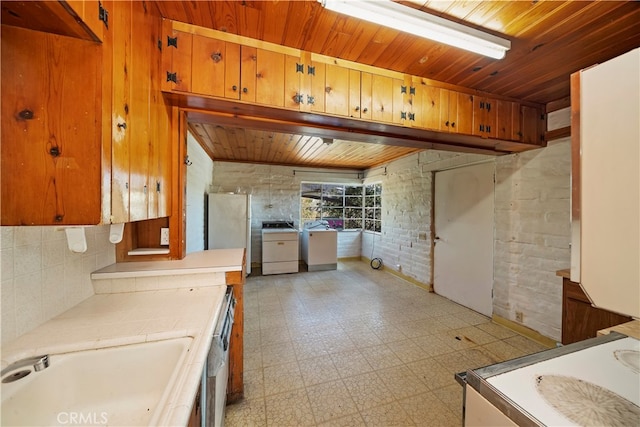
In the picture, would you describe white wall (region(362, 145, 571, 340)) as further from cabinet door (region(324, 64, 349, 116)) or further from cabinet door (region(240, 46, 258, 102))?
cabinet door (region(240, 46, 258, 102))

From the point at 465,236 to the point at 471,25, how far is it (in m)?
2.49

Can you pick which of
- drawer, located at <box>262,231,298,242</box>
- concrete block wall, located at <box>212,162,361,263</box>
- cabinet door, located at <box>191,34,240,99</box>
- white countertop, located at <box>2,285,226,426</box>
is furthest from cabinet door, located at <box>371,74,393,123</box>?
concrete block wall, located at <box>212,162,361,263</box>

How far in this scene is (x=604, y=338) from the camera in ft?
3.10

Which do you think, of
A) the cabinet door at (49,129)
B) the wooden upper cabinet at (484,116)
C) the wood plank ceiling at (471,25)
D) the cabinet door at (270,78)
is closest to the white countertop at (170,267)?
the cabinet door at (49,129)

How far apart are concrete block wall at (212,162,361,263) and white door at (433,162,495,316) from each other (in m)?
2.68

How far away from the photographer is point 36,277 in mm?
952

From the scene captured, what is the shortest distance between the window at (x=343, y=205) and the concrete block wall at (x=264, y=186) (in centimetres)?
24

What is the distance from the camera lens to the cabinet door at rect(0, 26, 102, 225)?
675 mm

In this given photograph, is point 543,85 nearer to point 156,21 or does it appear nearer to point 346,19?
point 346,19

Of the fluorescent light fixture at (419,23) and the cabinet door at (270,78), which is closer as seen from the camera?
the fluorescent light fixture at (419,23)

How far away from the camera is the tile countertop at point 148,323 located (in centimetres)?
72

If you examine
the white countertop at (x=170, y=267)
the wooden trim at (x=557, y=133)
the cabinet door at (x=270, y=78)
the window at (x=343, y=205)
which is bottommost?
the white countertop at (x=170, y=267)

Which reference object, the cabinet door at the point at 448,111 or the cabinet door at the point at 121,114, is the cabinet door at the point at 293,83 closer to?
the cabinet door at the point at 121,114

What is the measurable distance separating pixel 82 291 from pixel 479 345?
3.07 meters
